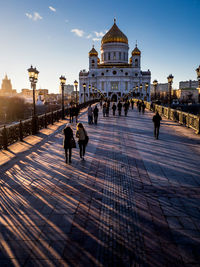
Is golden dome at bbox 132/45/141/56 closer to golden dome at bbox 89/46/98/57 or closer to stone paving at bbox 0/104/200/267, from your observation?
golden dome at bbox 89/46/98/57

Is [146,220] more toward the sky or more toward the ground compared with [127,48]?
more toward the ground

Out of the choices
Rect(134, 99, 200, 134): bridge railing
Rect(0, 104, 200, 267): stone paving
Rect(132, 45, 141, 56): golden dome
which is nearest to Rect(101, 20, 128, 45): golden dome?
Rect(132, 45, 141, 56): golden dome

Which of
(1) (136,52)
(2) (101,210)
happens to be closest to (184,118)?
(2) (101,210)

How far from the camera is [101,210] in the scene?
5.57 m

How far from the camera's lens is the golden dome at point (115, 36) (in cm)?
8812

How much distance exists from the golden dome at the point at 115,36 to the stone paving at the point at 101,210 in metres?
86.2

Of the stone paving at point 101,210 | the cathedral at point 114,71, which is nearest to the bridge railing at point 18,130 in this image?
the stone paving at point 101,210

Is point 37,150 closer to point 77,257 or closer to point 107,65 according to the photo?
point 77,257

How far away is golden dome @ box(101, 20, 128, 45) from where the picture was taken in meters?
88.1

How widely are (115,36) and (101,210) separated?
90820 mm

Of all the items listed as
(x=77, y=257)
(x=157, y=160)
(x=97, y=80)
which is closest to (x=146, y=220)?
(x=77, y=257)

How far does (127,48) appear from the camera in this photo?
9494cm

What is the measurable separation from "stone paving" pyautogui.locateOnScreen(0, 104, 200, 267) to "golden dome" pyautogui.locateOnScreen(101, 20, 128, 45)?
8615 centimetres

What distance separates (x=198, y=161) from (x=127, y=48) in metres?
92.8
